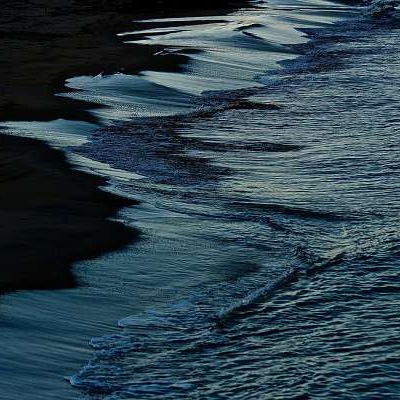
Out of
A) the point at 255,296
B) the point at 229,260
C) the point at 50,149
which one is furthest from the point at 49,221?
the point at 50,149

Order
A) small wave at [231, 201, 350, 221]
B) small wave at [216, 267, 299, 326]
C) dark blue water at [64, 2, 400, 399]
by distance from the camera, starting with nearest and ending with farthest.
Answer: dark blue water at [64, 2, 400, 399]
small wave at [216, 267, 299, 326]
small wave at [231, 201, 350, 221]

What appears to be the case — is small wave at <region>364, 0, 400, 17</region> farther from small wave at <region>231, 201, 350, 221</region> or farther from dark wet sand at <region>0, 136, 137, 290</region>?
small wave at <region>231, 201, 350, 221</region>

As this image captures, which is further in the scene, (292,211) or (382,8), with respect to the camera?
(382,8)

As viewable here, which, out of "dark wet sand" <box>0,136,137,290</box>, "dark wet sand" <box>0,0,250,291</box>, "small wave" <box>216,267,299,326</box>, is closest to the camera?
"small wave" <box>216,267,299,326</box>

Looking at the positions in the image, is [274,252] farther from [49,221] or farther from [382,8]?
[382,8]

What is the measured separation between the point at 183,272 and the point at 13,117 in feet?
18.2

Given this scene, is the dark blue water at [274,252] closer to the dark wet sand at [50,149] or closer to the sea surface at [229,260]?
the sea surface at [229,260]

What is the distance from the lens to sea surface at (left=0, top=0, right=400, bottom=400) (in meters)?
5.48

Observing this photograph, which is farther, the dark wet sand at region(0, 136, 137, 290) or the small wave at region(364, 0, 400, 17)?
the small wave at region(364, 0, 400, 17)

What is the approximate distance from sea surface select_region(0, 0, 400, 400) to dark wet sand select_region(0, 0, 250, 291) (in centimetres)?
22

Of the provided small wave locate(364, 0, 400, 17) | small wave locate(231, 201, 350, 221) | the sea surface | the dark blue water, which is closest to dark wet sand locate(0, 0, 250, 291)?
the sea surface

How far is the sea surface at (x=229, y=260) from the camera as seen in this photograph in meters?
5.48

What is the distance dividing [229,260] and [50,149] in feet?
11.3

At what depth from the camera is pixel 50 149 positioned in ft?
33.0
